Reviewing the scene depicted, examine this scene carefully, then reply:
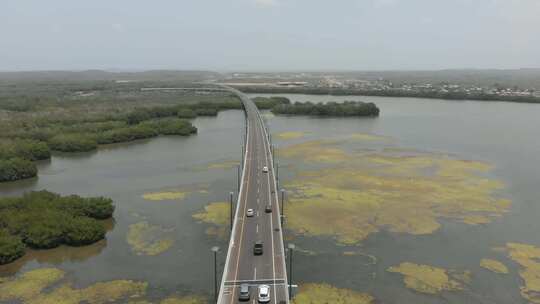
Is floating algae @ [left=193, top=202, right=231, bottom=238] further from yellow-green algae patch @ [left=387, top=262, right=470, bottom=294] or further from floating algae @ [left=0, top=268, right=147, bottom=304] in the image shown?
yellow-green algae patch @ [left=387, top=262, right=470, bottom=294]

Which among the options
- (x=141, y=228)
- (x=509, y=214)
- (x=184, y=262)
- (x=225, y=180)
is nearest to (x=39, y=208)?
(x=141, y=228)

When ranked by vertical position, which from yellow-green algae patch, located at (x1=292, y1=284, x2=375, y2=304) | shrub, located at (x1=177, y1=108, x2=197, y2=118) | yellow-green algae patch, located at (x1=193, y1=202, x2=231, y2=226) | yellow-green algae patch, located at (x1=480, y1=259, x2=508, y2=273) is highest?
shrub, located at (x1=177, y1=108, x2=197, y2=118)

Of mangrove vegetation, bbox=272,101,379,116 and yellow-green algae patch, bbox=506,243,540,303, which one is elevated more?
mangrove vegetation, bbox=272,101,379,116

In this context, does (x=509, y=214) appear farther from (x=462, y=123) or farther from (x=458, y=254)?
(x=462, y=123)

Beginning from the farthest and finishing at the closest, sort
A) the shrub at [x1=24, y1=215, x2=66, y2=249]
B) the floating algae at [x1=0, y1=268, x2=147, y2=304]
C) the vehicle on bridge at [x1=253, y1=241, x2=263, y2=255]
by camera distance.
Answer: the shrub at [x1=24, y1=215, x2=66, y2=249] < the vehicle on bridge at [x1=253, y1=241, x2=263, y2=255] < the floating algae at [x1=0, y1=268, x2=147, y2=304]

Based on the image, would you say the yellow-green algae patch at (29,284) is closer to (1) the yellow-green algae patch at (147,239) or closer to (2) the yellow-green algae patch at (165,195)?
(1) the yellow-green algae patch at (147,239)

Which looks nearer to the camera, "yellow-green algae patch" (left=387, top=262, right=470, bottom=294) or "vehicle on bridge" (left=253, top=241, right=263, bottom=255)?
"vehicle on bridge" (left=253, top=241, right=263, bottom=255)

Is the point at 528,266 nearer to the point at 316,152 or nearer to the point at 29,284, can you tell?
the point at 29,284

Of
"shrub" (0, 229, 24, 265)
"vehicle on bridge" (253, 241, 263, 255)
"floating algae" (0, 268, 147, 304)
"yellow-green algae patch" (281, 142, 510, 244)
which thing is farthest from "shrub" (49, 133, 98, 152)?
"vehicle on bridge" (253, 241, 263, 255)
